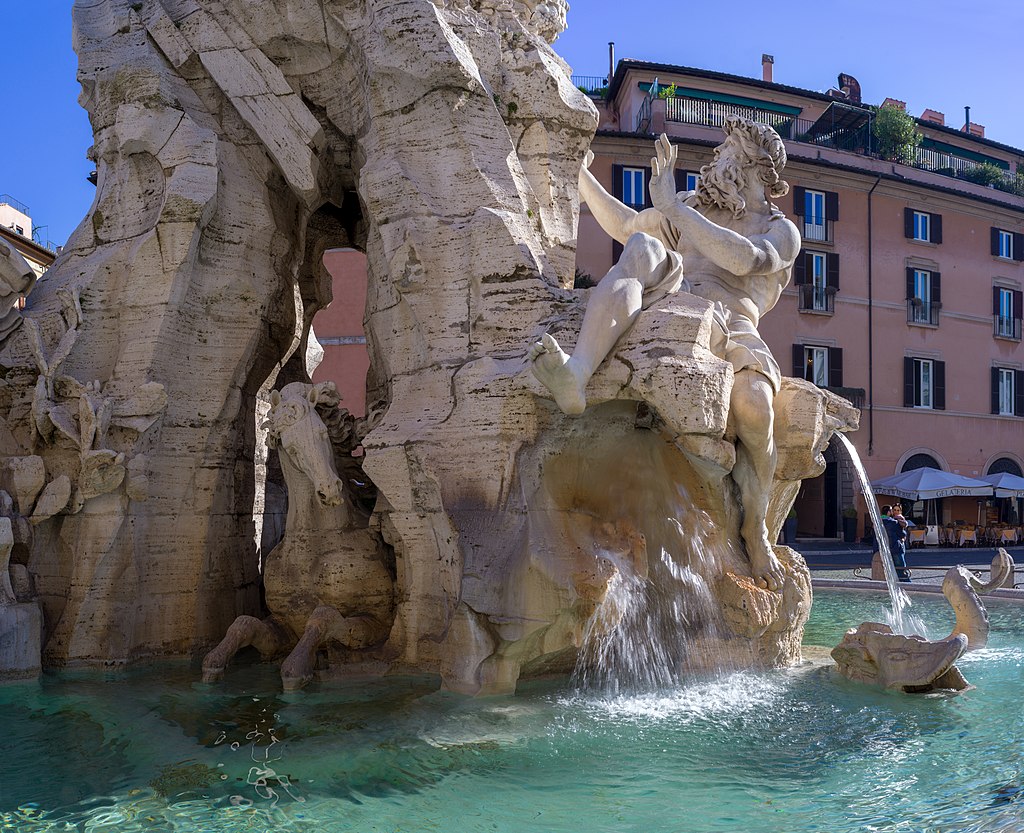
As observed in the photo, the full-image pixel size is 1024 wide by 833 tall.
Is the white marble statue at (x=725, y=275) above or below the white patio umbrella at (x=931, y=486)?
above

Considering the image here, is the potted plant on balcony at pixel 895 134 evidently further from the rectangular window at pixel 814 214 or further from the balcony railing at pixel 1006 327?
the balcony railing at pixel 1006 327

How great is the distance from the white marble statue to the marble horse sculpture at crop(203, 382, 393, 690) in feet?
6.11

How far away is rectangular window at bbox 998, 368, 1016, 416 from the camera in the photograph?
1065 inches

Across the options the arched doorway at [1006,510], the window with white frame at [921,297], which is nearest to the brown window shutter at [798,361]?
the window with white frame at [921,297]

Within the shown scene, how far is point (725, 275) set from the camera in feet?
21.5

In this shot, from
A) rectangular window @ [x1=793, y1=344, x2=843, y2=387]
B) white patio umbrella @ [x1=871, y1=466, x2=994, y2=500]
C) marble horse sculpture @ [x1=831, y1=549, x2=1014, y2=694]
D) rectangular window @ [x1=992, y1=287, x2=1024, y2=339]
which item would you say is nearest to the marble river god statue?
marble horse sculpture @ [x1=831, y1=549, x2=1014, y2=694]

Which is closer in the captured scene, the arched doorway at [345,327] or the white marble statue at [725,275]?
the white marble statue at [725,275]

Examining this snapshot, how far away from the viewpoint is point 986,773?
13.4ft

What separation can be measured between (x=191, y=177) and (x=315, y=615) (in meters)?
3.10

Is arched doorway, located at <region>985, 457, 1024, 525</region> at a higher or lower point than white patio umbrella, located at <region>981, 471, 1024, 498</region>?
lower

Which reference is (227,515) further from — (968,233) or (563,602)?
(968,233)

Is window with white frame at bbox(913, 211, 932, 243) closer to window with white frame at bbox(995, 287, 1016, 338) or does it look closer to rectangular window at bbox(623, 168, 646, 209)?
window with white frame at bbox(995, 287, 1016, 338)

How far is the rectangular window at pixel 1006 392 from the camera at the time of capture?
27.0m

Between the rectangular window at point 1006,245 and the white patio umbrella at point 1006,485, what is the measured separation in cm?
763
